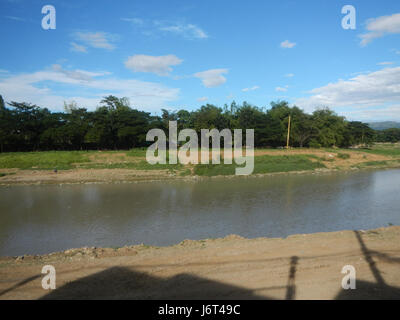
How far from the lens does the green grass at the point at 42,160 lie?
26609mm

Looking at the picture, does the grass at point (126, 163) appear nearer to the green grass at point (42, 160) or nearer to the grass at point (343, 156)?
the green grass at point (42, 160)

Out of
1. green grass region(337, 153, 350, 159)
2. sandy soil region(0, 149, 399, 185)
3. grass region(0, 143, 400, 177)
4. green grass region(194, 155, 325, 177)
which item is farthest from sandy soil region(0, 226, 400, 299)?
green grass region(337, 153, 350, 159)

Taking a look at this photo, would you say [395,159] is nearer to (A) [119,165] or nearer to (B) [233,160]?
(B) [233,160]

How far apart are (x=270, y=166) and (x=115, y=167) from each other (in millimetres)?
15348

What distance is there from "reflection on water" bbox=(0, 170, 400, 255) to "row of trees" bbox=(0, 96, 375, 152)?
582 inches

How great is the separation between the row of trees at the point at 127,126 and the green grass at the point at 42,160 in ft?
19.5

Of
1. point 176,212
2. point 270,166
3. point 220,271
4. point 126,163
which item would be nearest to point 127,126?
point 126,163

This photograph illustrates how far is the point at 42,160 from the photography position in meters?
27.9

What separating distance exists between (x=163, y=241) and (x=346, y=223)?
7677 mm

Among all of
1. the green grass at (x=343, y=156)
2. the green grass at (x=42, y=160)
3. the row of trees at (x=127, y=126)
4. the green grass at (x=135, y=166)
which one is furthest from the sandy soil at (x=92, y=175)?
the green grass at (x=343, y=156)

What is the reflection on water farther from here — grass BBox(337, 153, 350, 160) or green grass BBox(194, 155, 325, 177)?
grass BBox(337, 153, 350, 160)

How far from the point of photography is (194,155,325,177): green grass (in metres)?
27.3

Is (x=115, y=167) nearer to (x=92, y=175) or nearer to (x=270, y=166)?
(x=92, y=175)
